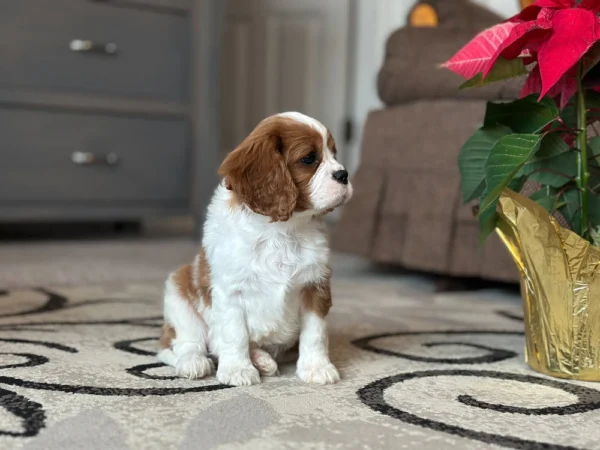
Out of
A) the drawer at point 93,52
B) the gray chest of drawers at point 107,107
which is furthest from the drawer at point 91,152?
the drawer at point 93,52

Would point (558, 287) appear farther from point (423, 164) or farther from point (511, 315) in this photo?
point (423, 164)

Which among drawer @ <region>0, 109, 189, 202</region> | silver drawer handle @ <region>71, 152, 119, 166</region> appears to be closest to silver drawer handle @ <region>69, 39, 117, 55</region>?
drawer @ <region>0, 109, 189, 202</region>

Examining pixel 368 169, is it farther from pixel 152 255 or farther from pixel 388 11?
pixel 388 11

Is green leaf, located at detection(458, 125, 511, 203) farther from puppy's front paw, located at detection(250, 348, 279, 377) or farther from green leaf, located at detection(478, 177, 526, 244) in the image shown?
puppy's front paw, located at detection(250, 348, 279, 377)

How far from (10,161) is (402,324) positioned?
1.55 m

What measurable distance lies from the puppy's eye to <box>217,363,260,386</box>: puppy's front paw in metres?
0.29

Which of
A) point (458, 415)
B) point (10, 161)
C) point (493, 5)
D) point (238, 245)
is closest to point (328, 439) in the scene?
point (458, 415)

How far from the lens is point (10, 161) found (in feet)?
7.82

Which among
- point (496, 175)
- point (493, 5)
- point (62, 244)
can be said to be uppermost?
point (493, 5)

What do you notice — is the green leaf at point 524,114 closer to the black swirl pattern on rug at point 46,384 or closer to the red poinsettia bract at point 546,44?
the red poinsettia bract at point 546,44

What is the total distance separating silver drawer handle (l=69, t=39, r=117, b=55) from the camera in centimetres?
243

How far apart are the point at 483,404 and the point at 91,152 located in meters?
1.95

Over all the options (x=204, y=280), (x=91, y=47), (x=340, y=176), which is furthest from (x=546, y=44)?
(x=91, y=47)

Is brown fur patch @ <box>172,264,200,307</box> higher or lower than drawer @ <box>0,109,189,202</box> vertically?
lower
